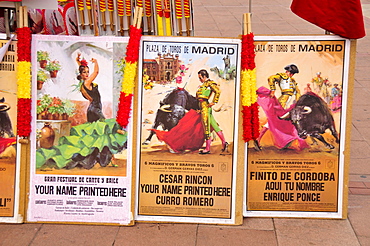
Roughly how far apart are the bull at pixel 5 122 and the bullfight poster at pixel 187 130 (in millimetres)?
963

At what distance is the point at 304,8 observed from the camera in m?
4.01

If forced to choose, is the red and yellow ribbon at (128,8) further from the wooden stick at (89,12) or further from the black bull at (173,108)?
the black bull at (173,108)

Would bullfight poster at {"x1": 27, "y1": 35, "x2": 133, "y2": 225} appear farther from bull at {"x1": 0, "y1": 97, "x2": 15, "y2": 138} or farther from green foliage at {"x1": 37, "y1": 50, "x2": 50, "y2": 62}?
bull at {"x1": 0, "y1": 97, "x2": 15, "y2": 138}

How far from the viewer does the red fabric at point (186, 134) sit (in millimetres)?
3971

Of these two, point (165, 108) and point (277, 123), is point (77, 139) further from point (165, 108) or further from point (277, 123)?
point (277, 123)

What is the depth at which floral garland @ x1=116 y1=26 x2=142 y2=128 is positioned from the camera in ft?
12.5

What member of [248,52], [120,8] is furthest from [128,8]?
[248,52]

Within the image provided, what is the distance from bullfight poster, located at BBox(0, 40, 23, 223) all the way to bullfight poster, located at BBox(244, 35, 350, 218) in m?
1.76

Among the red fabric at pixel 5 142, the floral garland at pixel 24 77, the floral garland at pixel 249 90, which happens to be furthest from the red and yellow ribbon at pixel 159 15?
the red fabric at pixel 5 142

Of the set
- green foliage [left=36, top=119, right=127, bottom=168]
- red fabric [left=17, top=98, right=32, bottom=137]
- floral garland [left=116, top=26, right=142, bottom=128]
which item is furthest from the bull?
floral garland [left=116, top=26, right=142, bottom=128]

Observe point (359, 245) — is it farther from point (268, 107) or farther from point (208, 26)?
point (208, 26)

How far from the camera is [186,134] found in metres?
3.98

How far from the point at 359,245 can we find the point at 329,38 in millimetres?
1517

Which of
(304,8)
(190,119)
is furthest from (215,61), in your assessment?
(304,8)
